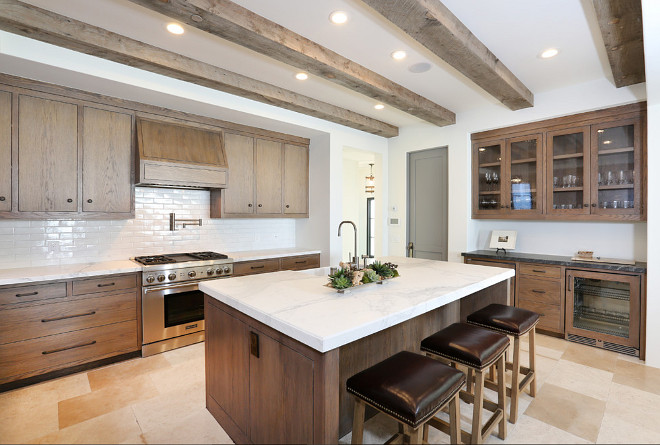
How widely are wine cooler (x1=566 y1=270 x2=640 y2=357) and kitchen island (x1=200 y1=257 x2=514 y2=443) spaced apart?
1567 mm

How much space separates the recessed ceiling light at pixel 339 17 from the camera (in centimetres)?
227

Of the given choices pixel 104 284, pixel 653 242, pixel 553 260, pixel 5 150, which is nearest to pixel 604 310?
pixel 553 260

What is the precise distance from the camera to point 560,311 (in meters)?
3.56

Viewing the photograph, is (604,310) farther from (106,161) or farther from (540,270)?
(106,161)

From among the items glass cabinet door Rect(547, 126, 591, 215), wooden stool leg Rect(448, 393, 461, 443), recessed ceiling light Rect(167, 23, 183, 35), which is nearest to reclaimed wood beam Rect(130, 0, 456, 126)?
recessed ceiling light Rect(167, 23, 183, 35)

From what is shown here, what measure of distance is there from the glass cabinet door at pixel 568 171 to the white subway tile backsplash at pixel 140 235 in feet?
11.6

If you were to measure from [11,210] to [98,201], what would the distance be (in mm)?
605

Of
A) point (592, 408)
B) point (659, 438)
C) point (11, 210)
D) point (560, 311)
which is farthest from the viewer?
point (560, 311)

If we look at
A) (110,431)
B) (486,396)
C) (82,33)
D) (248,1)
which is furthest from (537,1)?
(110,431)

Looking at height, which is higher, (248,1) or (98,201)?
(248,1)

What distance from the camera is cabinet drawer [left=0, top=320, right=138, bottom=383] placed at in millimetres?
2520

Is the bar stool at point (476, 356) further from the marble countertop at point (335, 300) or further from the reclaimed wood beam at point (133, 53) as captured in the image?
the reclaimed wood beam at point (133, 53)

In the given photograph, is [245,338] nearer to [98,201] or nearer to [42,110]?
[98,201]

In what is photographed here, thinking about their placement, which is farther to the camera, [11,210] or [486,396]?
[11,210]
